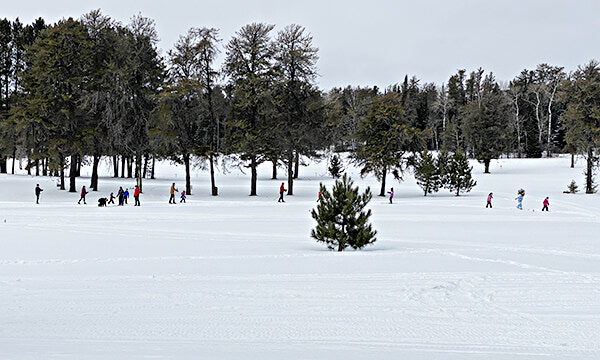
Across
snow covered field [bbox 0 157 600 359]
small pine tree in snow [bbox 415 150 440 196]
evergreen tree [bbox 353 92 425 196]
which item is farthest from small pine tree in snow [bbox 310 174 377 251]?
small pine tree in snow [bbox 415 150 440 196]

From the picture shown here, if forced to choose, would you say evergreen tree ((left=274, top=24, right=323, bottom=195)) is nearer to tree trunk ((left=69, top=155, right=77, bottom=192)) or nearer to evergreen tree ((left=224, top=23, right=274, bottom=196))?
evergreen tree ((left=224, top=23, right=274, bottom=196))

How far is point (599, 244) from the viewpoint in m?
15.3

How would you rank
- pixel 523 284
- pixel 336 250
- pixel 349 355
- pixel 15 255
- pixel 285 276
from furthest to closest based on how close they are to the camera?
pixel 336 250
pixel 15 255
pixel 285 276
pixel 523 284
pixel 349 355

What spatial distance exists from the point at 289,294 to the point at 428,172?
34331 mm

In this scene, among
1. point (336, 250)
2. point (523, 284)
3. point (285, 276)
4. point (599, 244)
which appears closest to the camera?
point (523, 284)

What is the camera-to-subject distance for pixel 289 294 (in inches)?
321

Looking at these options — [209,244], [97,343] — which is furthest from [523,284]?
[209,244]

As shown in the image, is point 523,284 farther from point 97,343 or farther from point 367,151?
point 367,151

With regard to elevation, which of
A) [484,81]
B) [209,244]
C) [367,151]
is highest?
[484,81]

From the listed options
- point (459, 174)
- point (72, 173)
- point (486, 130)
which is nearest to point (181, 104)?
point (72, 173)

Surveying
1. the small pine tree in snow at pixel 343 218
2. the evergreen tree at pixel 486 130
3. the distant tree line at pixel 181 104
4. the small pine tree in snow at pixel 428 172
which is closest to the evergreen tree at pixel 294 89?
the distant tree line at pixel 181 104

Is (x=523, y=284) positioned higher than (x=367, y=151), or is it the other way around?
(x=367, y=151)

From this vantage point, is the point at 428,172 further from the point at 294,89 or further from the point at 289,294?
the point at 289,294

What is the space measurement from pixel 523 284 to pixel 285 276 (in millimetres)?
4885
